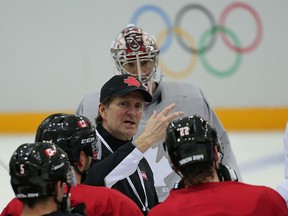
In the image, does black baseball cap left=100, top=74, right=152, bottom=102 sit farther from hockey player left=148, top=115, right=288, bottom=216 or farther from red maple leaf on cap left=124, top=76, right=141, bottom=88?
hockey player left=148, top=115, right=288, bottom=216

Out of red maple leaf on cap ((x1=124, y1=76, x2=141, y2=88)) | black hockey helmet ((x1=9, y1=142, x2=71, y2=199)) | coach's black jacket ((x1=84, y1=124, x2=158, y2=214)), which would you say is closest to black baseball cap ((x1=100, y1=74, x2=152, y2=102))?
red maple leaf on cap ((x1=124, y1=76, x2=141, y2=88))

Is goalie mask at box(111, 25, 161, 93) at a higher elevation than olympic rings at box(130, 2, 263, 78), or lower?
higher

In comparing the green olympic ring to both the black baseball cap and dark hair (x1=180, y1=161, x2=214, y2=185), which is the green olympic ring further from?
dark hair (x1=180, y1=161, x2=214, y2=185)

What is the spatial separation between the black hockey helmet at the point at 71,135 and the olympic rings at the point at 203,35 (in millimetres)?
5741

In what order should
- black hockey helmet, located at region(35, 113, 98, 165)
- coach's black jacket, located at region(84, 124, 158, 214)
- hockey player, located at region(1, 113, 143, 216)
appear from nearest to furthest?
hockey player, located at region(1, 113, 143, 216) → black hockey helmet, located at region(35, 113, 98, 165) → coach's black jacket, located at region(84, 124, 158, 214)

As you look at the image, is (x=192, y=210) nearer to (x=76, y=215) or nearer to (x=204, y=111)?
(x=76, y=215)

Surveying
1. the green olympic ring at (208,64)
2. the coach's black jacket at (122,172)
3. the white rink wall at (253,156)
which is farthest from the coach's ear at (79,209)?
the green olympic ring at (208,64)

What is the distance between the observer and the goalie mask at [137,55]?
12.6ft

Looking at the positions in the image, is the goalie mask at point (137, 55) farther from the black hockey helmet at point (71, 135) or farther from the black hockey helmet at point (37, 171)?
the black hockey helmet at point (37, 171)

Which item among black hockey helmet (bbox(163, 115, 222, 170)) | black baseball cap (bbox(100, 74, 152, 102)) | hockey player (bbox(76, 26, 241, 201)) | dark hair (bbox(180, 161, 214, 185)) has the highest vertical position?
black hockey helmet (bbox(163, 115, 222, 170))

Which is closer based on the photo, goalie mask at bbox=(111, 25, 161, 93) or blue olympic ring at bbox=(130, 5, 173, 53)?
goalie mask at bbox=(111, 25, 161, 93)

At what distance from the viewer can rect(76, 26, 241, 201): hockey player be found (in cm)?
381

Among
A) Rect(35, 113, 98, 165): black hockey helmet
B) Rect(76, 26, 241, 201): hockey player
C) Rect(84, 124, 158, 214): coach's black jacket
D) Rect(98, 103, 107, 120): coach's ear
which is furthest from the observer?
Rect(76, 26, 241, 201): hockey player

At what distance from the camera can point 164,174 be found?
3.80 metres
